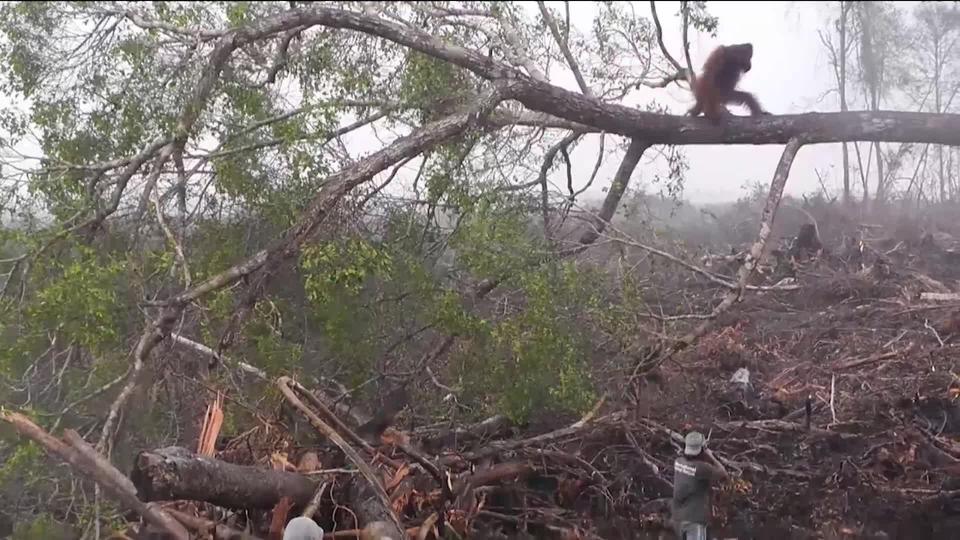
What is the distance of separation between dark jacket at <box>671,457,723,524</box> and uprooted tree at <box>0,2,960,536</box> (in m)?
0.81

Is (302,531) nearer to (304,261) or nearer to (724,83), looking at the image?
(304,261)

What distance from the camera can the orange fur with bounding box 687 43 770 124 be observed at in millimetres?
6980

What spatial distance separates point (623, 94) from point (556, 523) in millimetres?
4981

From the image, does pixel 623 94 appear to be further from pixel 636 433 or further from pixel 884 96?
pixel 884 96

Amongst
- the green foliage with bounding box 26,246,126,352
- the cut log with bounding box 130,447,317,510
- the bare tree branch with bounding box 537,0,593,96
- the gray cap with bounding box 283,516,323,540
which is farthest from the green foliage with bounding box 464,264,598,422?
the bare tree branch with bounding box 537,0,593,96

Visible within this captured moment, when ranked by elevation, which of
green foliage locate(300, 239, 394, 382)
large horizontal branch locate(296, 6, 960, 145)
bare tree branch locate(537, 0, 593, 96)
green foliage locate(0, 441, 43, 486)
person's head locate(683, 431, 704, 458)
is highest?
bare tree branch locate(537, 0, 593, 96)

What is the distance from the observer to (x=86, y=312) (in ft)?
15.0

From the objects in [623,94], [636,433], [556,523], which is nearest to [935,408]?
[636,433]

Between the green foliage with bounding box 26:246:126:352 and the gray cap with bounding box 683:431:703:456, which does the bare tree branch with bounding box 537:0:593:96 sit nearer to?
the gray cap with bounding box 683:431:703:456

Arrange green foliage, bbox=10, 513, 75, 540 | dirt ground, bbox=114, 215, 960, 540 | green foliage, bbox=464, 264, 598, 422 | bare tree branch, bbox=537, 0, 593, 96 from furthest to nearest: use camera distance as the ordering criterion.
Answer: bare tree branch, bbox=537, 0, 593, 96, dirt ground, bbox=114, 215, 960, 540, green foliage, bbox=464, 264, 598, 422, green foliage, bbox=10, 513, 75, 540

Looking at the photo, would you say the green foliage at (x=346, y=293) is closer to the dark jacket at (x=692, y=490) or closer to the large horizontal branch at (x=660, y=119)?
the large horizontal branch at (x=660, y=119)

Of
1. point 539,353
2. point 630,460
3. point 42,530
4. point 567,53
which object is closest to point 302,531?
point 42,530

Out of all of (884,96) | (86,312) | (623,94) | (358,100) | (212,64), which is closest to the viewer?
(86,312)

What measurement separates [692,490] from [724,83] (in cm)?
368
